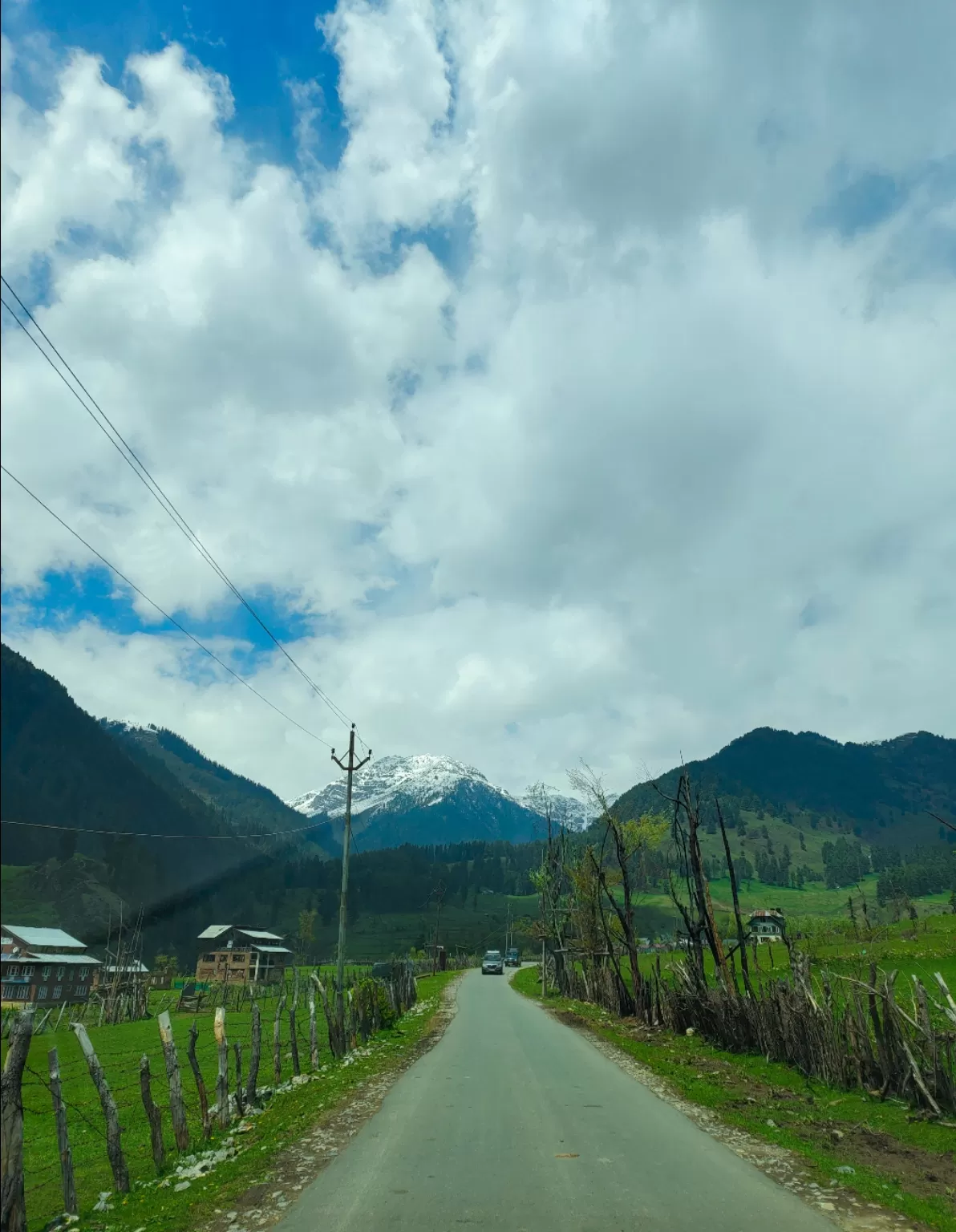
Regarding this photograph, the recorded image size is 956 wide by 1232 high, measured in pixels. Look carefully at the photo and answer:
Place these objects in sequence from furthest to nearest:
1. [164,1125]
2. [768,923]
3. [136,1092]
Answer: [768,923] < [136,1092] < [164,1125]

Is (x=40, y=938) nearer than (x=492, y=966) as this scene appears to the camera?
No

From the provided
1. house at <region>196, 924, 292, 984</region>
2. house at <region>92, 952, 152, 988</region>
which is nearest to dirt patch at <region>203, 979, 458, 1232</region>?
house at <region>92, 952, 152, 988</region>

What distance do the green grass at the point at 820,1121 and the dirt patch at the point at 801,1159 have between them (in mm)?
44

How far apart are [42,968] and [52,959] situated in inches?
69.4

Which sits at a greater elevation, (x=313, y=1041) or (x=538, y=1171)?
(x=313, y=1041)

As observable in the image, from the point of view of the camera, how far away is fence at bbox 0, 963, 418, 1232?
9.45m

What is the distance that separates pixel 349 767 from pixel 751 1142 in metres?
25.7

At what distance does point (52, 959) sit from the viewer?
9706 cm

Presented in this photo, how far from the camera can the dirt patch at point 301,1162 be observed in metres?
8.36

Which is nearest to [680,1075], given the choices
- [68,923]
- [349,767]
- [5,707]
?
[349,767]

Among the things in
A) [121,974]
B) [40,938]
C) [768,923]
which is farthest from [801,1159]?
[40,938]

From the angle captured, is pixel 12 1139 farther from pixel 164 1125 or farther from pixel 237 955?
pixel 237 955

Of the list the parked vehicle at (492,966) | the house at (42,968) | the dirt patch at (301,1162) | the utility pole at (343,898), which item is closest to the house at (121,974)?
the house at (42,968)

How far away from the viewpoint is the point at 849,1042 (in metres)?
15.7
